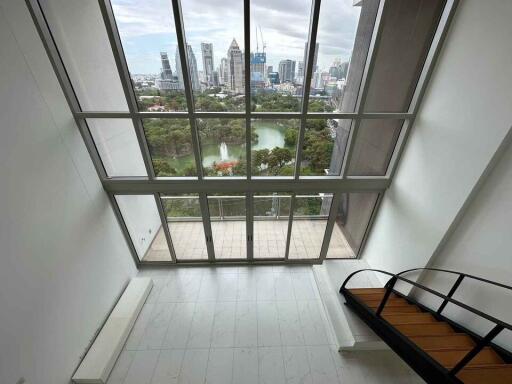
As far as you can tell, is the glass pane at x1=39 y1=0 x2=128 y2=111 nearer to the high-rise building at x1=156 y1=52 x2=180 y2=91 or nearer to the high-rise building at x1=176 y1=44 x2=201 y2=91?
the high-rise building at x1=156 y1=52 x2=180 y2=91

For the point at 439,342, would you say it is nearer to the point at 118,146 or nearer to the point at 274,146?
the point at 274,146

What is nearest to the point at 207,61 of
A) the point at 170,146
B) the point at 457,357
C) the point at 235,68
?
the point at 235,68

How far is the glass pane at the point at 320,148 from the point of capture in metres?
3.40

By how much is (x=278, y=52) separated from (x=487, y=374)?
12.9 feet

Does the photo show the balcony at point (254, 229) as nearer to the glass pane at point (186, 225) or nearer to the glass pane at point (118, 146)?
the glass pane at point (186, 225)

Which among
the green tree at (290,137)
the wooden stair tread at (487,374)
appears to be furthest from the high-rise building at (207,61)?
the wooden stair tread at (487,374)

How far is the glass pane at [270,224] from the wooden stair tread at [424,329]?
7.52 feet

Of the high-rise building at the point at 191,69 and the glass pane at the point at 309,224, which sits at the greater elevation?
the high-rise building at the point at 191,69

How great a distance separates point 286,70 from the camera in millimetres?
3014

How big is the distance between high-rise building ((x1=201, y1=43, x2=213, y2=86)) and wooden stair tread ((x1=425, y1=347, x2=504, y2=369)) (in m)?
3.95

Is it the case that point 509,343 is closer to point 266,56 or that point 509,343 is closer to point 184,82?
point 266,56

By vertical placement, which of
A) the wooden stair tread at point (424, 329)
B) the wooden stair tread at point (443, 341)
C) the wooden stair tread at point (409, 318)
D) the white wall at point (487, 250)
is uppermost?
the white wall at point (487, 250)

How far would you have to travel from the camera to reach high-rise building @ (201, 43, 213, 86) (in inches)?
114

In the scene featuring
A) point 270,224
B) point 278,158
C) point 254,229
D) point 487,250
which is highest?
point 278,158
